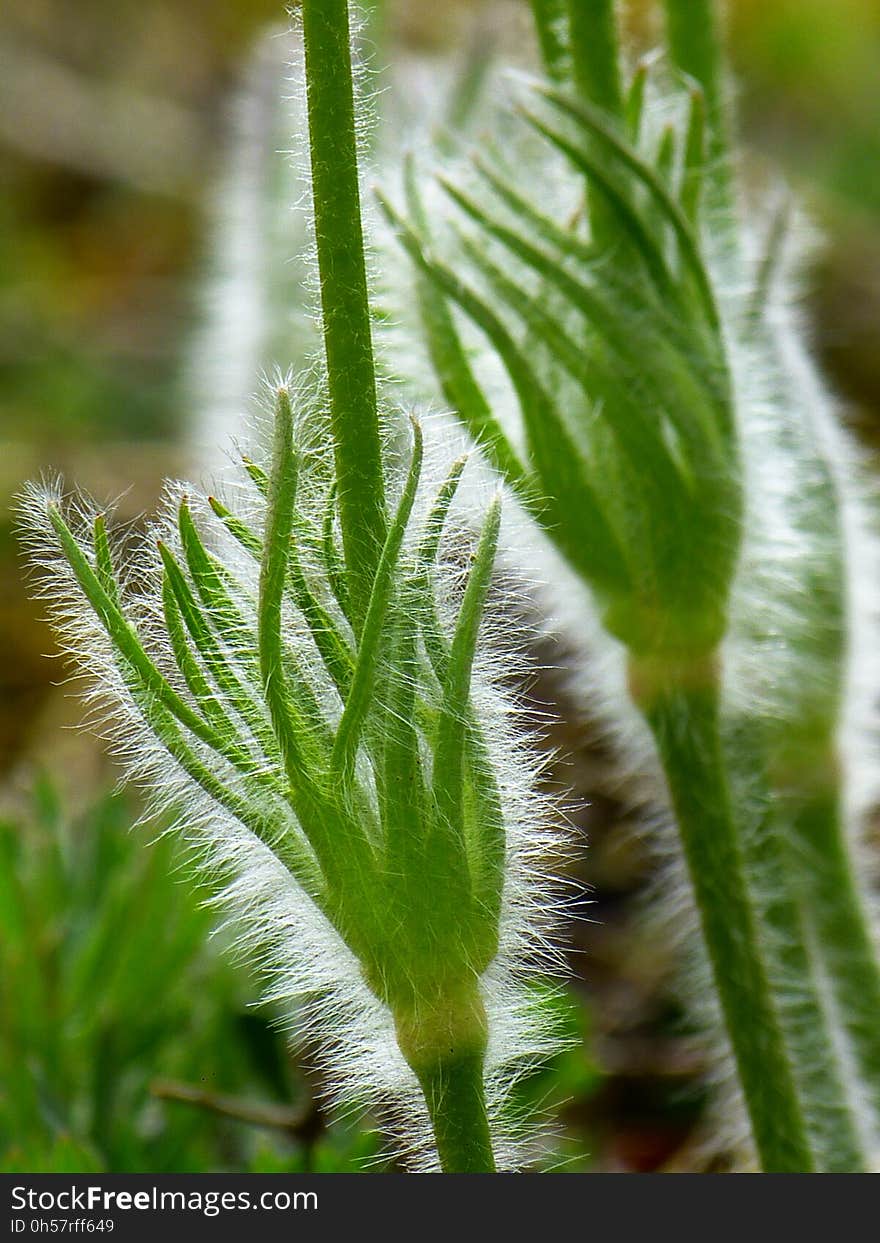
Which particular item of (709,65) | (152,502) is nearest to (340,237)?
(709,65)

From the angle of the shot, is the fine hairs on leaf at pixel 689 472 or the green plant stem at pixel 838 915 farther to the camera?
the green plant stem at pixel 838 915

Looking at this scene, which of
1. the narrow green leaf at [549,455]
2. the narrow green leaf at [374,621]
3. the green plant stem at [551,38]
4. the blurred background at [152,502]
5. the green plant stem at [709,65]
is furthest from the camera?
the blurred background at [152,502]

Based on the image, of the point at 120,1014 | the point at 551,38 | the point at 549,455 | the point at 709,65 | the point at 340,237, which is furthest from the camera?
the point at 120,1014

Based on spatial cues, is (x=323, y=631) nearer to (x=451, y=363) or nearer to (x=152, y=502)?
(x=451, y=363)

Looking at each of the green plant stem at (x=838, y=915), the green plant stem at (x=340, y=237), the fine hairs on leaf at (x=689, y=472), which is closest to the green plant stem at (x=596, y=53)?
the fine hairs on leaf at (x=689, y=472)

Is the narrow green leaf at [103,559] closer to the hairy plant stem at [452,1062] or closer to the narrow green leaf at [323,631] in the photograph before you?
the narrow green leaf at [323,631]

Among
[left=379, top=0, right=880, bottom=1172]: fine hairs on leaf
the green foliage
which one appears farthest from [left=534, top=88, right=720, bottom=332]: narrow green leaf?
the green foliage

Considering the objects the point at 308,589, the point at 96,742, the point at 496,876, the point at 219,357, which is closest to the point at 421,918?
the point at 496,876
